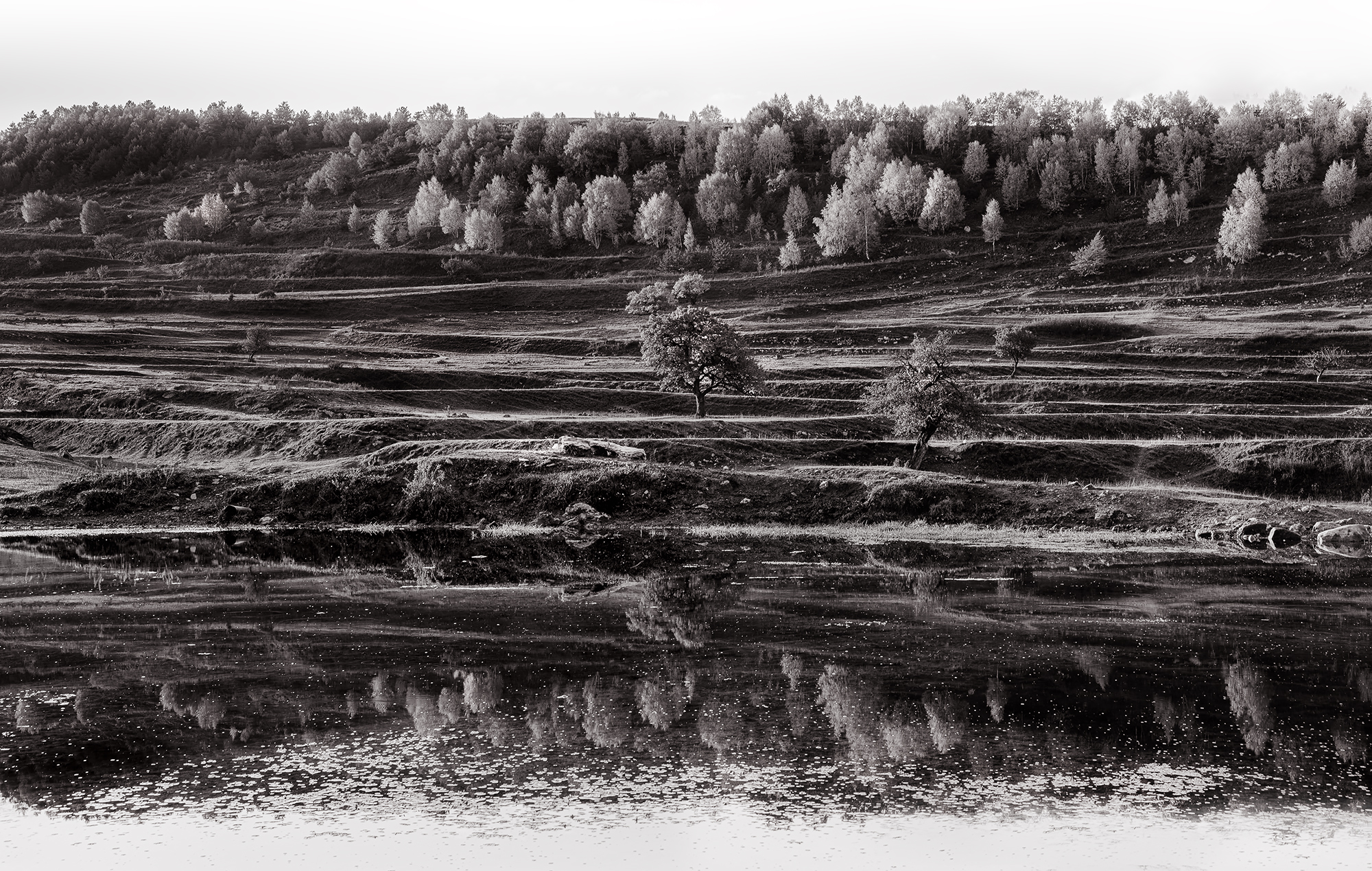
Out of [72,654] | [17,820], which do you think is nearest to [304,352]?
[72,654]

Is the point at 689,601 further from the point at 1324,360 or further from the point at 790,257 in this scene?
the point at 790,257

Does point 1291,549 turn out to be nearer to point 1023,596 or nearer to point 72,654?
point 1023,596

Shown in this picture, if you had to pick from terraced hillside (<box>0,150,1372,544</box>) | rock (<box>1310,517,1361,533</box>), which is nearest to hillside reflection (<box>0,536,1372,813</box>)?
rock (<box>1310,517,1361,533</box>)

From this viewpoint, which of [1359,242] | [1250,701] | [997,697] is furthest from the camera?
[1359,242]

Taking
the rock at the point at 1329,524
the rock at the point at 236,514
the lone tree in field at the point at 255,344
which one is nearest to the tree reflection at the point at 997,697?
the rock at the point at 1329,524

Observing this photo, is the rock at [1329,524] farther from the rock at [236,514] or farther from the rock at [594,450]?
the rock at [236,514]

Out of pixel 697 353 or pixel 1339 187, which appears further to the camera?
pixel 1339 187

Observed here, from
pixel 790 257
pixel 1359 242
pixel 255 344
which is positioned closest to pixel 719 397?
pixel 255 344
